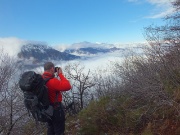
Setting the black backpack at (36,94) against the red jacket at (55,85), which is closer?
the black backpack at (36,94)

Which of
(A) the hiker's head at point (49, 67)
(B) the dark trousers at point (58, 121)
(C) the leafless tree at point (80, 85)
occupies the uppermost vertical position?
(A) the hiker's head at point (49, 67)

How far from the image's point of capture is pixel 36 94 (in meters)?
5.04

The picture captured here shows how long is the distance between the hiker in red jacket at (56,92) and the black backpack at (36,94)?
5.1 inches

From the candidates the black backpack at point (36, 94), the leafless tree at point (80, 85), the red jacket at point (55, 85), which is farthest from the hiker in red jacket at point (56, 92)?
the leafless tree at point (80, 85)

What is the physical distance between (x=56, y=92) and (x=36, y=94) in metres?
0.46

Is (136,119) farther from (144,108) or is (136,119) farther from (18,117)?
(18,117)

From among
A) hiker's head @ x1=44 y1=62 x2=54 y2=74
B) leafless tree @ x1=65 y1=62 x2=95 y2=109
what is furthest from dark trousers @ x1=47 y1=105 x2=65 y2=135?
leafless tree @ x1=65 y1=62 x2=95 y2=109

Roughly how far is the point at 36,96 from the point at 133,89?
315 centimetres

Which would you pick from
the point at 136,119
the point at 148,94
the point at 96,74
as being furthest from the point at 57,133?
the point at 96,74

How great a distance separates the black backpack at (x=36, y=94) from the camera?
490cm

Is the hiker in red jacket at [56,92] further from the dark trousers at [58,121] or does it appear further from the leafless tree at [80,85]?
the leafless tree at [80,85]

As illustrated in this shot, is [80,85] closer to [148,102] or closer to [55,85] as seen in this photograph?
[148,102]

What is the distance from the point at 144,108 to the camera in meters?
6.40

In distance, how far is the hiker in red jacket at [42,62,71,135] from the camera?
16.9 feet
